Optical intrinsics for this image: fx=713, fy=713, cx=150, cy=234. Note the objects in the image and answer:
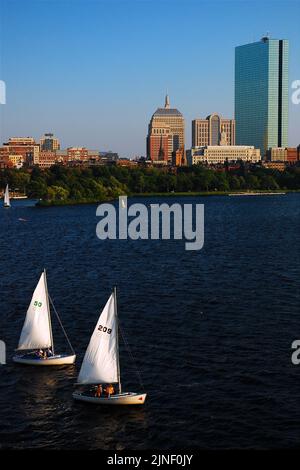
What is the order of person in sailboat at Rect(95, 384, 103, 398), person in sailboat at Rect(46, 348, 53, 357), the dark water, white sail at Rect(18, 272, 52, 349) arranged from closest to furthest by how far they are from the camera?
1. the dark water
2. person in sailboat at Rect(95, 384, 103, 398)
3. white sail at Rect(18, 272, 52, 349)
4. person in sailboat at Rect(46, 348, 53, 357)

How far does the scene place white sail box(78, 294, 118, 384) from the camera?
3797 centimetres

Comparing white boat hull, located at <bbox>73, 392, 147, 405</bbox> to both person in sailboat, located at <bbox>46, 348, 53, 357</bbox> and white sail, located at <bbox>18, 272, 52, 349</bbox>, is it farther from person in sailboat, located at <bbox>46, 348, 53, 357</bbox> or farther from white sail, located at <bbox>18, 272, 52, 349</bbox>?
white sail, located at <bbox>18, 272, 52, 349</bbox>

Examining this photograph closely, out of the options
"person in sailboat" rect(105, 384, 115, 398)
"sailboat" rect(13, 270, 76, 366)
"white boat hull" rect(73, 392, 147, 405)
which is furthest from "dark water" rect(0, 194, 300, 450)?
"person in sailboat" rect(105, 384, 115, 398)

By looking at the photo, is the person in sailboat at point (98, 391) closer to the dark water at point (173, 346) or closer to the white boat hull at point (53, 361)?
the dark water at point (173, 346)

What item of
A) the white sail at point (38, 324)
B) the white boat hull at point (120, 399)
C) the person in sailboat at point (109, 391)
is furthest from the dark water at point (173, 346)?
the white sail at point (38, 324)

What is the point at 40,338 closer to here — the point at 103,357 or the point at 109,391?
the point at 103,357

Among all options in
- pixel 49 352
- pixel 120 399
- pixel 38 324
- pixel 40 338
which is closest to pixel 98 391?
pixel 120 399

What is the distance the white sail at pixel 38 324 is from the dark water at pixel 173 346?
1818mm

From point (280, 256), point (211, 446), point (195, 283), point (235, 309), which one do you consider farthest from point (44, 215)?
point (211, 446)

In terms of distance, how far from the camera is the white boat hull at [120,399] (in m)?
36.7

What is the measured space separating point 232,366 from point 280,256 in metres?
47.0

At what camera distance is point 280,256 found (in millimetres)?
87812

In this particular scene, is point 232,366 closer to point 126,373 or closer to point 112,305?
point 126,373

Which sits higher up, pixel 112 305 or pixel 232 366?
pixel 112 305
